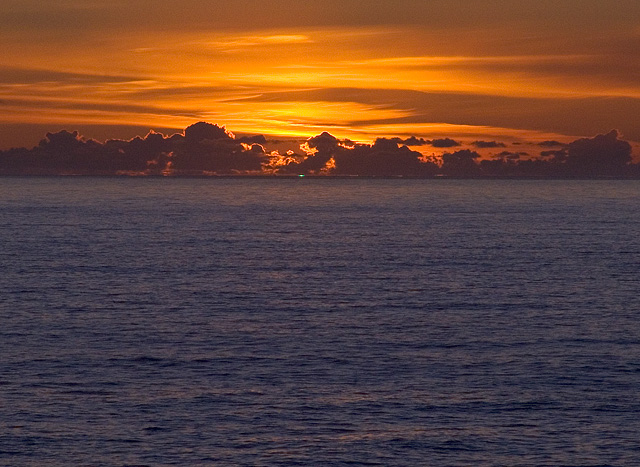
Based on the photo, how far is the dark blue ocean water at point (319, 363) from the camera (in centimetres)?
3909

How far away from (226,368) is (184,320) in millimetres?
16496

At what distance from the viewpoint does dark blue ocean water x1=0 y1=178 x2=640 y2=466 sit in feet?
128

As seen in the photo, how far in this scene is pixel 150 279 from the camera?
9219cm

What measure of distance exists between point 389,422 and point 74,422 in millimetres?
13793

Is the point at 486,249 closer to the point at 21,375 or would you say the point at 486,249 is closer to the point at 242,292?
the point at 242,292

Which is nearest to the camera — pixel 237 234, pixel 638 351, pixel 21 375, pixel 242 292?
pixel 21 375

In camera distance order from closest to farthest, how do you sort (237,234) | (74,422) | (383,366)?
(74,422) → (383,366) → (237,234)

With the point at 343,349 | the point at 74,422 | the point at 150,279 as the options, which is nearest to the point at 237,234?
the point at 150,279

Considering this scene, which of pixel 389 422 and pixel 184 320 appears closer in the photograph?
pixel 389 422

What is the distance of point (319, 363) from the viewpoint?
52.9 metres

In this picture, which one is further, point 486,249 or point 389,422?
point 486,249

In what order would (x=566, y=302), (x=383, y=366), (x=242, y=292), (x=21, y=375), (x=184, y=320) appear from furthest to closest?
1. (x=242, y=292)
2. (x=566, y=302)
3. (x=184, y=320)
4. (x=383, y=366)
5. (x=21, y=375)

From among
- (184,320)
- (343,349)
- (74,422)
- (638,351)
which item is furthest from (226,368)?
(638,351)

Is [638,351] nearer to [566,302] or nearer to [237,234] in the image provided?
[566,302]
